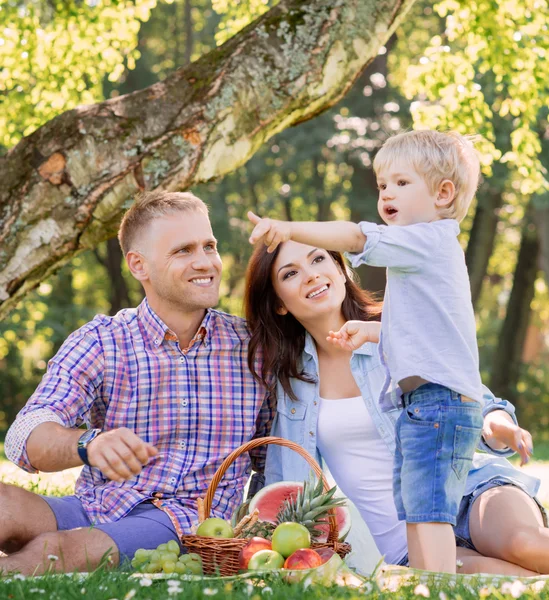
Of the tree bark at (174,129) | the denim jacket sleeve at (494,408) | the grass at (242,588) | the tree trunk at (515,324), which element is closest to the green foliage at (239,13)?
the tree bark at (174,129)

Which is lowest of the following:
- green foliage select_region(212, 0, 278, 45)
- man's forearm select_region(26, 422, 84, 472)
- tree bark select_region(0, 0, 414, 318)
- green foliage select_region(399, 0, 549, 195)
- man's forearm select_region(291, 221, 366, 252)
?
man's forearm select_region(26, 422, 84, 472)

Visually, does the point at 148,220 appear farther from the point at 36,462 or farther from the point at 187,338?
the point at 36,462

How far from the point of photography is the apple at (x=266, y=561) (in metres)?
3.40

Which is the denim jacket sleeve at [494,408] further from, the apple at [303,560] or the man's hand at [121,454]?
the man's hand at [121,454]

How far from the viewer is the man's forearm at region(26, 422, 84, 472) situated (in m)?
3.60

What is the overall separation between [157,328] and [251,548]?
133 cm

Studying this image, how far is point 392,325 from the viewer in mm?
Result: 3691

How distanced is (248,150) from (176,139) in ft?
1.78

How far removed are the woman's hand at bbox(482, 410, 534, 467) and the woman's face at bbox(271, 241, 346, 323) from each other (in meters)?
1.01

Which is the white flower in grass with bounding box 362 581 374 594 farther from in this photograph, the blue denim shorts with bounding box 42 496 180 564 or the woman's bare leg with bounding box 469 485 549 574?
the blue denim shorts with bounding box 42 496 180 564

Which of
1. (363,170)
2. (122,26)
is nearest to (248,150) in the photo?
(122,26)

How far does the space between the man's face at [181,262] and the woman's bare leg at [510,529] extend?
65.9 inches

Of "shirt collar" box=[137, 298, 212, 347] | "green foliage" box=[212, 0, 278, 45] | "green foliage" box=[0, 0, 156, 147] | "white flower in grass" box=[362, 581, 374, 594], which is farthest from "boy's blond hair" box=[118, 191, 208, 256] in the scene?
"green foliage" box=[212, 0, 278, 45]

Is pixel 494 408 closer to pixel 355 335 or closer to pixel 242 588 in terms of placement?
pixel 355 335
